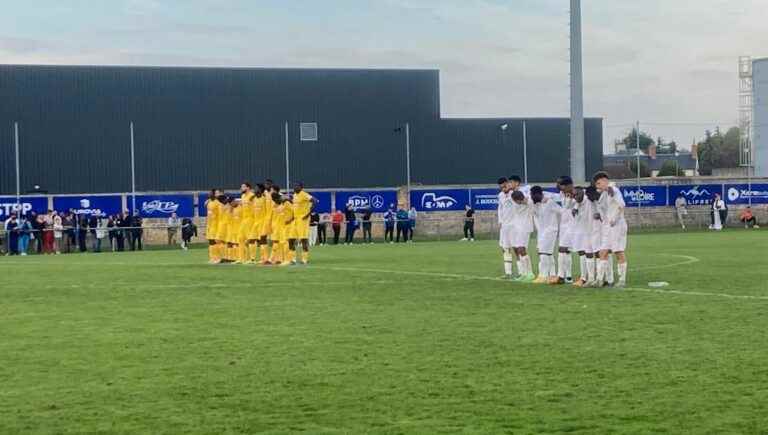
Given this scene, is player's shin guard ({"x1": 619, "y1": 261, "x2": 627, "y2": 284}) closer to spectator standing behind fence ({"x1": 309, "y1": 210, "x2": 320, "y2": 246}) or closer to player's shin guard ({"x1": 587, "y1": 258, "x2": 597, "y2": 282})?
player's shin guard ({"x1": 587, "y1": 258, "x2": 597, "y2": 282})

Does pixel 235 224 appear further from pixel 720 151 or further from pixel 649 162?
pixel 720 151

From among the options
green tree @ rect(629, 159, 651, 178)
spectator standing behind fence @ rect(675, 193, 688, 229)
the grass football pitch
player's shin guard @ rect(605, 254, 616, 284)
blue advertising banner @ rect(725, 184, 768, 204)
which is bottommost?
the grass football pitch

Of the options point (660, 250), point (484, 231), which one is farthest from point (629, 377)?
point (484, 231)

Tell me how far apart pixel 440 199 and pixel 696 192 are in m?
14.1

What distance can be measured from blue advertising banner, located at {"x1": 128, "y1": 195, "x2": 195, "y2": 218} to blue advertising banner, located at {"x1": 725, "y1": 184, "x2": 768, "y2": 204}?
27.9 metres

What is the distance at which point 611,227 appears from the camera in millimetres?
19797

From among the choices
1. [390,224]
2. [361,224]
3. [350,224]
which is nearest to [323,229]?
[350,224]

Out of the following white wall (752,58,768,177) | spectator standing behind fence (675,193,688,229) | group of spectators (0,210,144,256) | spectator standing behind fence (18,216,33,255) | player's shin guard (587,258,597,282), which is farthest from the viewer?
white wall (752,58,768,177)

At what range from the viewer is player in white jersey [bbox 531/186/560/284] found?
845 inches

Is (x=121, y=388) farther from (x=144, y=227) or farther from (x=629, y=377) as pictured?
(x=144, y=227)

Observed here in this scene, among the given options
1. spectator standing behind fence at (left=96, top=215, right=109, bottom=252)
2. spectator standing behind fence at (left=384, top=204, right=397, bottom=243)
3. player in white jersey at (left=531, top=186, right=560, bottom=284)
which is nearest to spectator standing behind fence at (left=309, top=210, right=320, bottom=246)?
spectator standing behind fence at (left=384, top=204, right=397, bottom=243)

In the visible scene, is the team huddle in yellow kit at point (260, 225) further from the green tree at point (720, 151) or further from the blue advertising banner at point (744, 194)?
the green tree at point (720, 151)

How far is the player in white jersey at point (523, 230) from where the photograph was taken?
72.6 ft

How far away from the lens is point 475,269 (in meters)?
26.1
